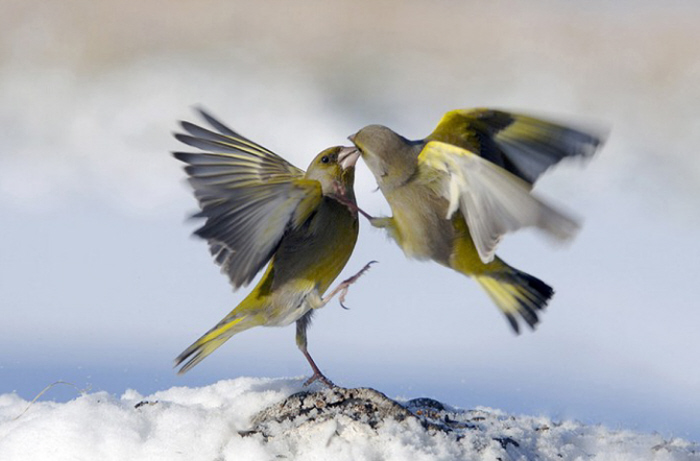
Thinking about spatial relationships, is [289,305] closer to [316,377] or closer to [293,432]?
[316,377]

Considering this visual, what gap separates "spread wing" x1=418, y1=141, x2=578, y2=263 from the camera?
400cm

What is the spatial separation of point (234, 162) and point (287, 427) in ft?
4.31

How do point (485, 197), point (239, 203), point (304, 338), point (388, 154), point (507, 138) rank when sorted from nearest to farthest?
point (485, 197), point (239, 203), point (388, 154), point (507, 138), point (304, 338)

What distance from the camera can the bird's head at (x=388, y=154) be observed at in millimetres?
4672

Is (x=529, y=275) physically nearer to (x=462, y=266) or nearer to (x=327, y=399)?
(x=462, y=266)

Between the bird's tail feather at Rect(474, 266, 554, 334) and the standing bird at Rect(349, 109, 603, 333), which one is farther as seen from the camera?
the bird's tail feather at Rect(474, 266, 554, 334)

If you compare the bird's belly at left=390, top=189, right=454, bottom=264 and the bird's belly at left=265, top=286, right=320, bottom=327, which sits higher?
the bird's belly at left=390, top=189, right=454, bottom=264

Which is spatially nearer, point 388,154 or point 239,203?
point 239,203

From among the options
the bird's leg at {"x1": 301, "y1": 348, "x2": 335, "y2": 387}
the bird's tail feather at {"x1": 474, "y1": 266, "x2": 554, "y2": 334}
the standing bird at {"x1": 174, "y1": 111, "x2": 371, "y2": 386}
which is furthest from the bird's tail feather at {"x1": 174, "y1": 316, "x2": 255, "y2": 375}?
the bird's tail feather at {"x1": 474, "y1": 266, "x2": 554, "y2": 334}

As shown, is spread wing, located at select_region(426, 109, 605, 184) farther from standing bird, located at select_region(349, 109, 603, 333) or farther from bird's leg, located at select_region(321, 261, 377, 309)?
bird's leg, located at select_region(321, 261, 377, 309)

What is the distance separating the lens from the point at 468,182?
4383 millimetres

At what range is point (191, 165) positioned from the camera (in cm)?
473

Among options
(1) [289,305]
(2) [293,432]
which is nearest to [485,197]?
(1) [289,305]

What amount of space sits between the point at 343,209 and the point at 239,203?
601 mm
